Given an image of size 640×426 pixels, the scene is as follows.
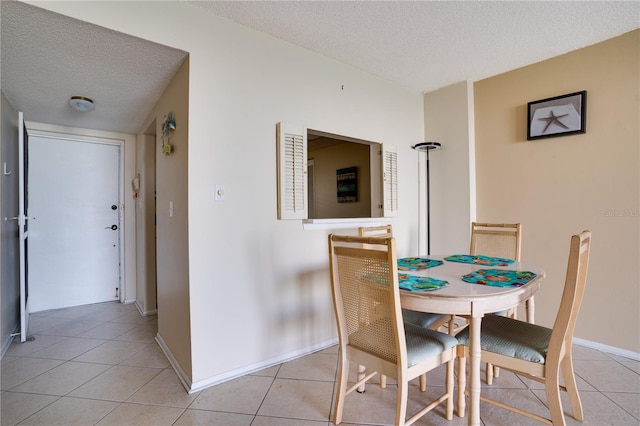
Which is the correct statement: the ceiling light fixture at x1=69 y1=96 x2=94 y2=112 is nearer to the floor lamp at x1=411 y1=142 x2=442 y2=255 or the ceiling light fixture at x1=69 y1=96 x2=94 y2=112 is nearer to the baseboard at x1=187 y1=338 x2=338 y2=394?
the baseboard at x1=187 y1=338 x2=338 y2=394

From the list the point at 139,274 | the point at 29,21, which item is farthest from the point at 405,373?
the point at 139,274

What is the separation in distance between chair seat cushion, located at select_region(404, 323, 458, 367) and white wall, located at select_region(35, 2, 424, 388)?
40.9 inches

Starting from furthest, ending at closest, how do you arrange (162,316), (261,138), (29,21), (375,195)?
(375,195) → (162,316) → (261,138) → (29,21)

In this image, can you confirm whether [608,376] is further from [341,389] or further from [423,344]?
[341,389]

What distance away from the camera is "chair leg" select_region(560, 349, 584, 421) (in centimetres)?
152

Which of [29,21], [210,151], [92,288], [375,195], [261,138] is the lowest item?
[92,288]

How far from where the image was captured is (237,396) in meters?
1.80

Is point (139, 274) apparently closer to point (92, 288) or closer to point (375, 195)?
point (92, 288)

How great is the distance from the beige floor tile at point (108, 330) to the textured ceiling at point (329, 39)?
2.06 meters

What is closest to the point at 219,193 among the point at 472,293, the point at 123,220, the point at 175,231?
the point at 175,231

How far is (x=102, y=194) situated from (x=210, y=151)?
2.58 metres

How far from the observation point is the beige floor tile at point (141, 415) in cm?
158

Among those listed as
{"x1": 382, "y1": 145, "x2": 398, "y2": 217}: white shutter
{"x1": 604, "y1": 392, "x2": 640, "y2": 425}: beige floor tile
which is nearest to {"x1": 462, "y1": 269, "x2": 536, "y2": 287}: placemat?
{"x1": 604, "y1": 392, "x2": 640, "y2": 425}: beige floor tile

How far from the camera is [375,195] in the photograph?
3156 millimetres
